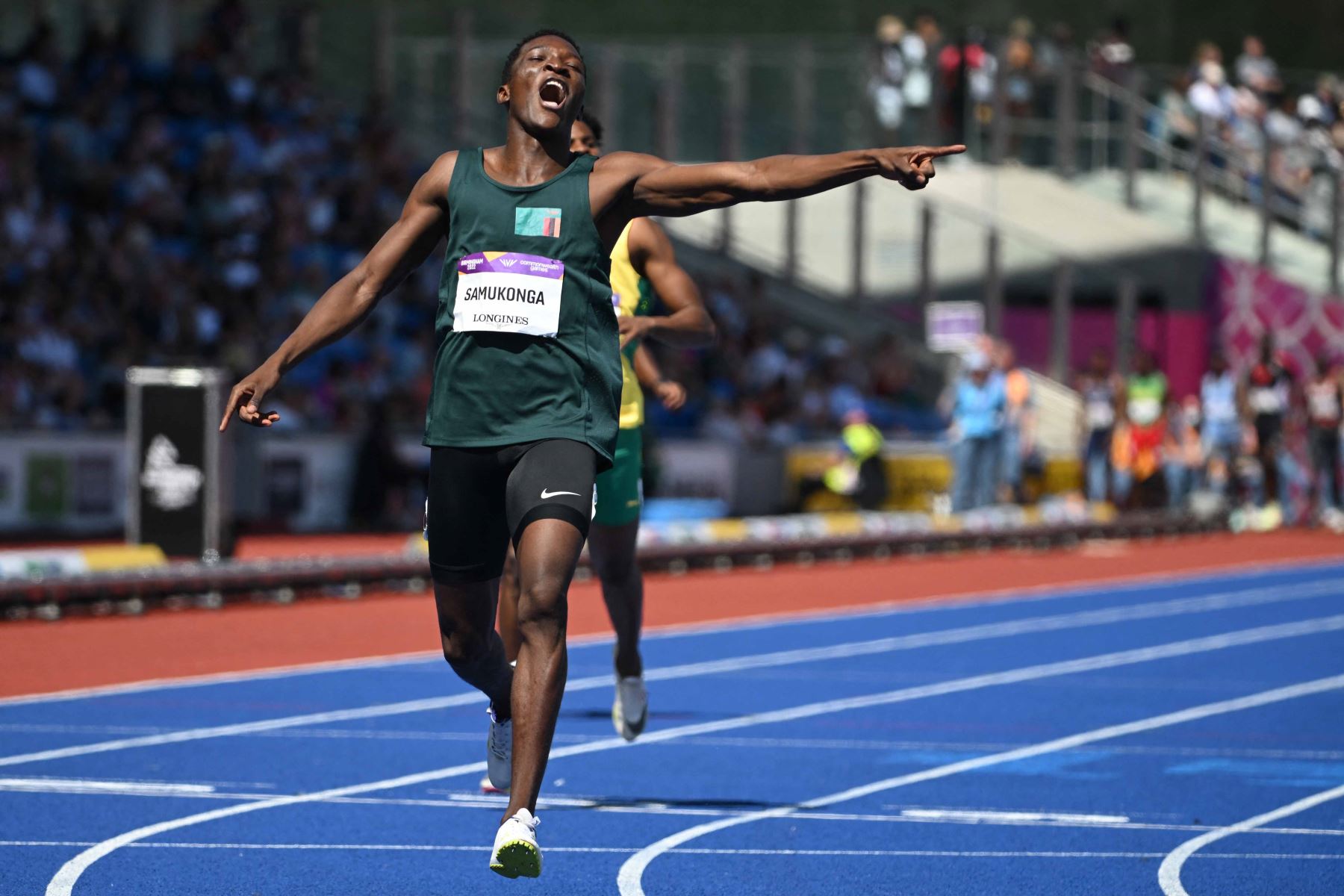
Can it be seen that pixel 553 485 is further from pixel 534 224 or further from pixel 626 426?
pixel 626 426

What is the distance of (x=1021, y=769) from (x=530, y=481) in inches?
143

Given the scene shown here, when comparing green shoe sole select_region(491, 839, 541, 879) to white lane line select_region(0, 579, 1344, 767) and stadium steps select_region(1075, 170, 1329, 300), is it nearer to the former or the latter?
white lane line select_region(0, 579, 1344, 767)

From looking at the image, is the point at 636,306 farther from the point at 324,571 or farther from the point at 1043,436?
the point at 1043,436

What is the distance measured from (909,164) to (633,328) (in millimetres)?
2751

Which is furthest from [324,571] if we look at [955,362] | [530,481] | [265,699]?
[955,362]

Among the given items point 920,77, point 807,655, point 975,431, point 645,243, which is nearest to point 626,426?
point 645,243

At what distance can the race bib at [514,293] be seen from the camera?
628cm

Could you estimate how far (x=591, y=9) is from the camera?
3388cm

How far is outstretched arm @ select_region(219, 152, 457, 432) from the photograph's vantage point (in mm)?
6395

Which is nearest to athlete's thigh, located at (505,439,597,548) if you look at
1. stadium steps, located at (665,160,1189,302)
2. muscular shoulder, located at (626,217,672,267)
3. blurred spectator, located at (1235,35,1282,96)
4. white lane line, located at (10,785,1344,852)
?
white lane line, located at (10,785,1344,852)

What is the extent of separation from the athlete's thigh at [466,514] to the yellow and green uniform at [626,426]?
186 cm

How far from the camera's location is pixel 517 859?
18.4 ft

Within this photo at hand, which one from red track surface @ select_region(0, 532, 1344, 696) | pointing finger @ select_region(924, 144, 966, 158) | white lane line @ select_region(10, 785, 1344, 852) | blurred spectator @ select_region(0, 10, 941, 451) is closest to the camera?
pointing finger @ select_region(924, 144, 966, 158)

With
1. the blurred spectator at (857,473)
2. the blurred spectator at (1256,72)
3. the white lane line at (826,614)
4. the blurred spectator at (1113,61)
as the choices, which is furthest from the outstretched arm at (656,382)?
the blurred spectator at (1256,72)
